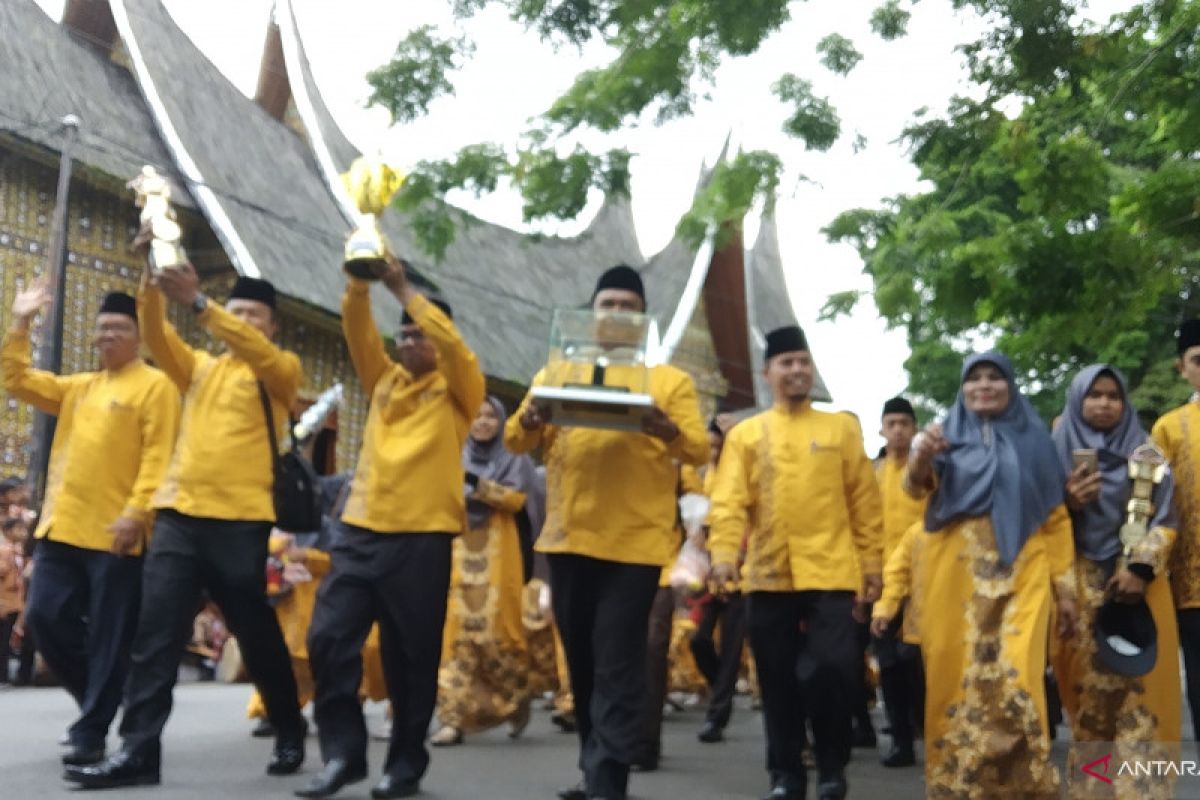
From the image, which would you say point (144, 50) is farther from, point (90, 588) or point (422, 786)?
point (422, 786)

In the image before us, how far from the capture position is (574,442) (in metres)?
6.88

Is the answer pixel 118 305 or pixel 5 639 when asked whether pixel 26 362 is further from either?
pixel 5 639

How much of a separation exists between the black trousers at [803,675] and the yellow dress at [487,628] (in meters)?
2.69

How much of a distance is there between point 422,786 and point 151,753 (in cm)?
110

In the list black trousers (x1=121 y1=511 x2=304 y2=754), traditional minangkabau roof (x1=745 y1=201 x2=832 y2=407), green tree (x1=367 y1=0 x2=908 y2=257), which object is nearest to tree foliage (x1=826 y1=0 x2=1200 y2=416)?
green tree (x1=367 y1=0 x2=908 y2=257)

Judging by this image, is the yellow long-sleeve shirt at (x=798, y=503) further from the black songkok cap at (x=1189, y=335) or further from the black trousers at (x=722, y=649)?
the black trousers at (x=722, y=649)

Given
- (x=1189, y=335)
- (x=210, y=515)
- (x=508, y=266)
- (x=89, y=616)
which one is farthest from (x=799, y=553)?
(x=508, y=266)

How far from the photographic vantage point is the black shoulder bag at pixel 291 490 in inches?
282

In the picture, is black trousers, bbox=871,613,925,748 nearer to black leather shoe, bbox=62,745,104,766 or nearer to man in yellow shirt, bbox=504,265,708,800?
man in yellow shirt, bbox=504,265,708,800

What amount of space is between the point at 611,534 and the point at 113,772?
6.77 feet

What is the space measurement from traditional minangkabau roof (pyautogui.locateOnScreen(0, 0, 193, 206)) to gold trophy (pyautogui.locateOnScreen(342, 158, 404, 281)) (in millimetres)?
9396

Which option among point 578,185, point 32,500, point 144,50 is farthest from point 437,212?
point 144,50

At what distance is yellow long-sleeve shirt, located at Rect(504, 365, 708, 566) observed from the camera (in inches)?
263

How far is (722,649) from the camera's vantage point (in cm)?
1037
